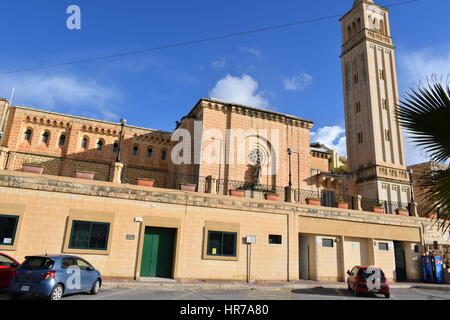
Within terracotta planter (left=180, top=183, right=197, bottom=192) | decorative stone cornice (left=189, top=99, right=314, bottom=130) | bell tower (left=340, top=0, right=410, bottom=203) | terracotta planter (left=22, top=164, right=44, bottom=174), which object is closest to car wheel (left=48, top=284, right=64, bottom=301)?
terracotta planter (left=22, top=164, right=44, bottom=174)

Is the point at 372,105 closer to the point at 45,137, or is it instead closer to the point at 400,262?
the point at 400,262

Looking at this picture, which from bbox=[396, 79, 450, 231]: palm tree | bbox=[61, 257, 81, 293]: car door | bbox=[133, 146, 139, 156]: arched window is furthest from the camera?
bbox=[133, 146, 139, 156]: arched window

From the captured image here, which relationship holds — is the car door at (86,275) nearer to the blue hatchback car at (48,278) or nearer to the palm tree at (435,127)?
the blue hatchback car at (48,278)

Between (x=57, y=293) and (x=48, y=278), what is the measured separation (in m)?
0.61

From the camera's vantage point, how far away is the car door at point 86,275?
10.8 meters

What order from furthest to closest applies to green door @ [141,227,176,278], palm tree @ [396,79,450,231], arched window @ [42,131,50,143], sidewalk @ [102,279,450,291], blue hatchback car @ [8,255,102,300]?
1. arched window @ [42,131,50,143]
2. green door @ [141,227,176,278]
3. sidewalk @ [102,279,450,291]
4. blue hatchback car @ [8,255,102,300]
5. palm tree @ [396,79,450,231]

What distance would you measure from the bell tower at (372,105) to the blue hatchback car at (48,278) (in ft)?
97.0

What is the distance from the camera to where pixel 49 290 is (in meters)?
9.27

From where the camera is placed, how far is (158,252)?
15.9 m

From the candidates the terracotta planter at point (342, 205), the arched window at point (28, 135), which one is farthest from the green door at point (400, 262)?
the arched window at point (28, 135)

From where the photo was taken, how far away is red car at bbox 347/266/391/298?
14.2 m

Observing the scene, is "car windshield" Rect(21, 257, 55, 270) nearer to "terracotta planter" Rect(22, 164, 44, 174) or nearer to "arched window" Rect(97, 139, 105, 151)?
"terracotta planter" Rect(22, 164, 44, 174)

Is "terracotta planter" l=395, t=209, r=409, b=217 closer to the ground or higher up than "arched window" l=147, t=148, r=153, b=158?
closer to the ground
